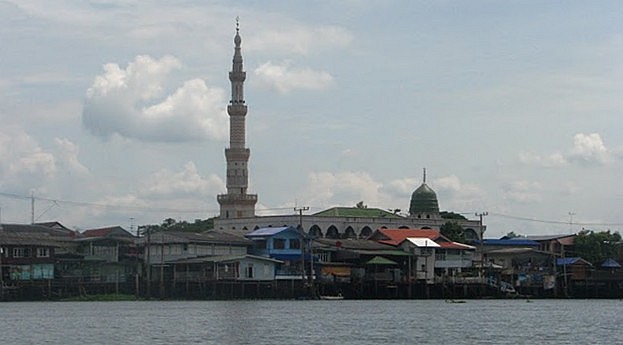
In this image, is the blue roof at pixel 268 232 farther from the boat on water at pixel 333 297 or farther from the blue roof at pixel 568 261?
the blue roof at pixel 568 261

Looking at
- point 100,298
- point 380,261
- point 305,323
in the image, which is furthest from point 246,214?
point 305,323

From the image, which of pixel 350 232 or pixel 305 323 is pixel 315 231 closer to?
pixel 350 232

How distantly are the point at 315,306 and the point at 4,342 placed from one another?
123ft

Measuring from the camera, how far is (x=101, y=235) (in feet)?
405

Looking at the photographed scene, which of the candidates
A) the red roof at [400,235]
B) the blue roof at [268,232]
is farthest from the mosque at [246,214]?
the blue roof at [268,232]

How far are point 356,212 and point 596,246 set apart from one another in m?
26.8

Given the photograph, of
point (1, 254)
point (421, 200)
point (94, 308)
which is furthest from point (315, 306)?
point (421, 200)

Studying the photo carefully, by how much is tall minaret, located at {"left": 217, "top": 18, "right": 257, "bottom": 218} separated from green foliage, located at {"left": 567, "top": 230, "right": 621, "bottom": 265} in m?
35.6

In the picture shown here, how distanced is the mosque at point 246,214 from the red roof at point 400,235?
9252 millimetres

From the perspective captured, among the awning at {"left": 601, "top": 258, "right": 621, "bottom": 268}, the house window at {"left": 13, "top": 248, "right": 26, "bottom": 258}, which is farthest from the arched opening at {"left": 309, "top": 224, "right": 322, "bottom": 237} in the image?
the house window at {"left": 13, "top": 248, "right": 26, "bottom": 258}

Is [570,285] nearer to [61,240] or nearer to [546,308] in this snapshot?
[546,308]

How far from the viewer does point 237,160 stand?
138 metres

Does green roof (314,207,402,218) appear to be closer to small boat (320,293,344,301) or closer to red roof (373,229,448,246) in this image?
red roof (373,229,448,246)

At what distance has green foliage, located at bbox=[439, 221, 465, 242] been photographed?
134m
